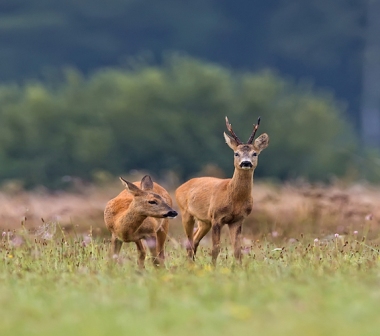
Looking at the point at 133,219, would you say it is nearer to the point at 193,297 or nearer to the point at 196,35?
the point at 193,297

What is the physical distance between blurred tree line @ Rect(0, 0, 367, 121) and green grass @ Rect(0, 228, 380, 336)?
55.1 metres

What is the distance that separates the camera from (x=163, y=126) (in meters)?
42.1

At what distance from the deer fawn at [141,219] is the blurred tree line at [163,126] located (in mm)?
27950

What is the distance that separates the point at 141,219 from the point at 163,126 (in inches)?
1238

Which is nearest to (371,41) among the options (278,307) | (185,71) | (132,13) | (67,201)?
(132,13)

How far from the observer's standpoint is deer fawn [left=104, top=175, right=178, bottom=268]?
34.9 feet

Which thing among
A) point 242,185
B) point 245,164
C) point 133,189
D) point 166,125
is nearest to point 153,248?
point 133,189

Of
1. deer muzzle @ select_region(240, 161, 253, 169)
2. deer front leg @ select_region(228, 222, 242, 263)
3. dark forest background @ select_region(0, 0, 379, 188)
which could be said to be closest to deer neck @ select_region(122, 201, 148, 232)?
deer front leg @ select_region(228, 222, 242, 263)

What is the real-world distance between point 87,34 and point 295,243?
183 feet

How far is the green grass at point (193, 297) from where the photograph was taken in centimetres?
647

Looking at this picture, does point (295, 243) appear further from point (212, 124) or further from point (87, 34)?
point (87, 34)

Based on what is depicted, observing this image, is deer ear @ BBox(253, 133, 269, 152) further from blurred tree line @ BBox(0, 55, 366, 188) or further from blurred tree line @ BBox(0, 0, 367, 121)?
blurred tree line @ BBox(0, 0, 367, 121)

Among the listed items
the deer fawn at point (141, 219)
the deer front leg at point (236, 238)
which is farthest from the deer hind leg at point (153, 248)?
the deer front leg at point (236, 238)

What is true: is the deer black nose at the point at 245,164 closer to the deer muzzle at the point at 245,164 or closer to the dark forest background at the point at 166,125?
the deer muzzle at the point at 245,164
